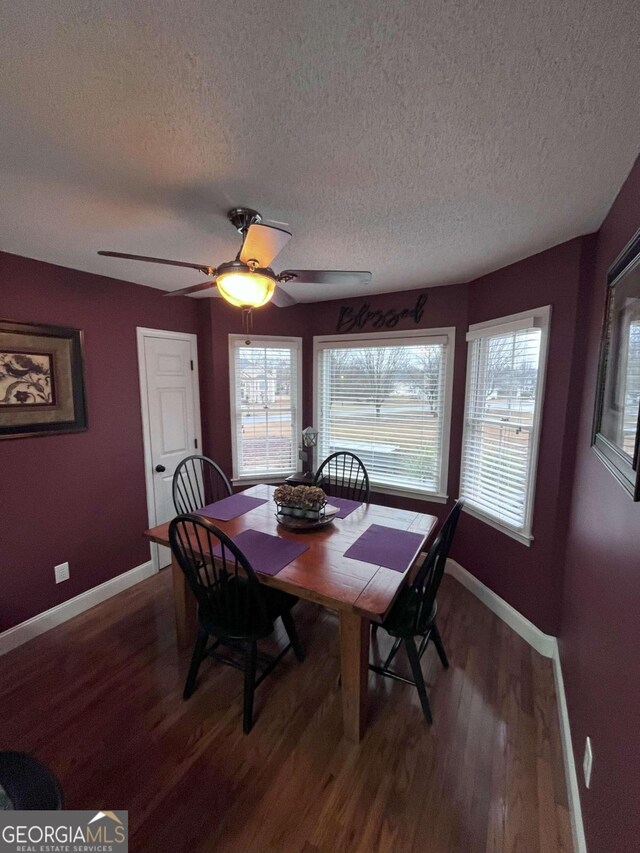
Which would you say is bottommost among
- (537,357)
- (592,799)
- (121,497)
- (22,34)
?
(592,799)

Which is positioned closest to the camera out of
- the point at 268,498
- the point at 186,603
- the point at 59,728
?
the point at 59,728

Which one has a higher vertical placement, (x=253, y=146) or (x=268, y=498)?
(x=253, y=146)

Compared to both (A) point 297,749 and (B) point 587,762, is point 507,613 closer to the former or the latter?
(B) point 587,762

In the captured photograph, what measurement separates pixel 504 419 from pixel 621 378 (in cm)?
121

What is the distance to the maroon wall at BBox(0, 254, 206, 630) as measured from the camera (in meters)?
2.14

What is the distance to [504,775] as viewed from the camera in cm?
146

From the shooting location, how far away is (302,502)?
2094mm

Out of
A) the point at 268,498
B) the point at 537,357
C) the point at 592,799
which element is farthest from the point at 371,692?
the point at 537,357

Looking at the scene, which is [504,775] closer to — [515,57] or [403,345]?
[515,57]

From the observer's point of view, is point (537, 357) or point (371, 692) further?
point (537, 357)

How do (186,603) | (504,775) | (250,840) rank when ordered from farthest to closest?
(186,603) < (504,775) < (250,840)

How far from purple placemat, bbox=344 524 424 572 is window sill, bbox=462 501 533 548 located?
2.54 ft

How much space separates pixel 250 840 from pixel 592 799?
1.21 meters

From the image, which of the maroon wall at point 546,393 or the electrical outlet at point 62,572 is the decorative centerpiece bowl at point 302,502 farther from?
the electrical outlet at point 62,572
